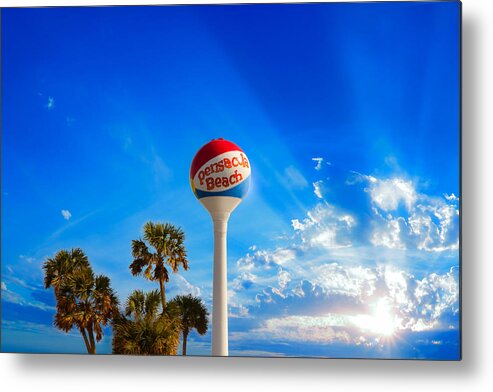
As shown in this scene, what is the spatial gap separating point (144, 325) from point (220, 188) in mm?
2179

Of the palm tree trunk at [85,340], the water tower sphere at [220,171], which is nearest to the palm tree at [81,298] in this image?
the palm tree trunk at [85,340]

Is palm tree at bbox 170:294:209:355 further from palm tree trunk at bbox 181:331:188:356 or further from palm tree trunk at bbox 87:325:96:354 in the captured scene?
palm tree trunk at bbox 87:325:96:354

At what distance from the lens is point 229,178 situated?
12070 mm

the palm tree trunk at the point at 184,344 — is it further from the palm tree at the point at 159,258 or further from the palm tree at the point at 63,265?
the palm tree at the point at 63,265

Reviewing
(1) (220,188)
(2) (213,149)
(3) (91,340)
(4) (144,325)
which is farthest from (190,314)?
(2) (213,149)

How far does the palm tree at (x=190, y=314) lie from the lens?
460 inches

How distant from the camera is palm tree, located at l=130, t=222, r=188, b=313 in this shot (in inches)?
464

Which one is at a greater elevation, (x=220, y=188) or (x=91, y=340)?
(x=220, y=188)

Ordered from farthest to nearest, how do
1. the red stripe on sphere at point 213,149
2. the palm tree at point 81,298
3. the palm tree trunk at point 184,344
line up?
1. the red stripe on sphere at point 213,149
2. the palm tree at point 81,298
3. the palm tree trunk at point 184,344

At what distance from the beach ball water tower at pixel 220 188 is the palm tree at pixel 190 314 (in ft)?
0.55

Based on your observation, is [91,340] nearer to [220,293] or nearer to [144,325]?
[144,325]

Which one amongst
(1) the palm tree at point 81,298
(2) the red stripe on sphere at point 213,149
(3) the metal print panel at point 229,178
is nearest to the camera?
(3) the metal print panel at point 229,178

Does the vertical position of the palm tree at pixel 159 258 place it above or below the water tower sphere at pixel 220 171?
below

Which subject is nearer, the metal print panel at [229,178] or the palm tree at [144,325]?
the metal print panel at [229,178]
